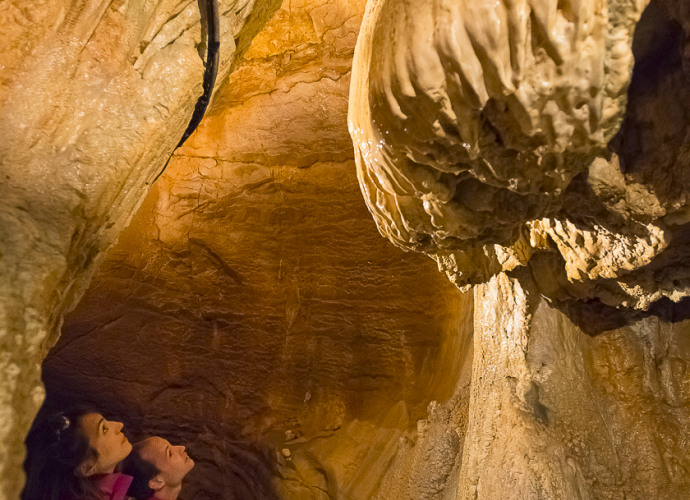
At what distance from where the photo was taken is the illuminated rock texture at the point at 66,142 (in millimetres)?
1524

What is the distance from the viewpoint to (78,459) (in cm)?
275

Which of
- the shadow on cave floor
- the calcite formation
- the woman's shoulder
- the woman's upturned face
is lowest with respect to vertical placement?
the woman's shoulder

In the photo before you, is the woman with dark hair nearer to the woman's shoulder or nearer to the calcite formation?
the woman's shoulder

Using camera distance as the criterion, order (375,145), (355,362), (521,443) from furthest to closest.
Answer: (355,362) < (521,443) < (375,145)

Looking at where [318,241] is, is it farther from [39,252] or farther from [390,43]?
[390,43]

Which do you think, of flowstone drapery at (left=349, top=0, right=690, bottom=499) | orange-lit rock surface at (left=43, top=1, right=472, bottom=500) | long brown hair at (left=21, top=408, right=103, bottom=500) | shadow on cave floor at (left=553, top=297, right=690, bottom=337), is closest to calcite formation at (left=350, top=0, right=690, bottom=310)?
flowstone drapery at (left=349, top=0, right=690, bottom=499)

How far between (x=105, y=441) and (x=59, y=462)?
42cm

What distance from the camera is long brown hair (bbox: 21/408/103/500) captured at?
8.21ft

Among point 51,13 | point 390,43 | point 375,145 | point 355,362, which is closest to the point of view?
point 390,43

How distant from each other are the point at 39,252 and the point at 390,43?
1.22m

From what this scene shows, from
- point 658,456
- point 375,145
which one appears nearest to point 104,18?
point 375,145

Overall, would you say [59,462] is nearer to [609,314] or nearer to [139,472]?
[139,472]

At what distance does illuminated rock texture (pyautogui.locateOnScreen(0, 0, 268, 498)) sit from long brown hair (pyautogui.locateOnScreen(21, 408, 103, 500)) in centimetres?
114

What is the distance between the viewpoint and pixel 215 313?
11.2 ft
